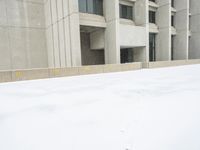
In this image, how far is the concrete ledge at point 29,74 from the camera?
1016 cm

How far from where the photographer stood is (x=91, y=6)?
18531 millimetres

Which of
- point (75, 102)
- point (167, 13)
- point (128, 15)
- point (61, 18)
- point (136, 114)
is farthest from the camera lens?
point (167, 13)

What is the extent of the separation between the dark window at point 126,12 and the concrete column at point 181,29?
412 inches

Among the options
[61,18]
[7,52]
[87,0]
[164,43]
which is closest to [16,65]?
[7,52]

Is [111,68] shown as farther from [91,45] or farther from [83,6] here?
[91,45]

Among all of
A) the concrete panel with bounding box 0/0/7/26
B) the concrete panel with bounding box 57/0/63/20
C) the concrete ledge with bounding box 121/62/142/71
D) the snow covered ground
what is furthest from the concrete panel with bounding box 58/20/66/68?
the snow covered ground

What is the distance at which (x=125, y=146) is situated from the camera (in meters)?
2.50

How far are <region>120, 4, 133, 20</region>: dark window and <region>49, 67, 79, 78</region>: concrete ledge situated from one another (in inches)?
489

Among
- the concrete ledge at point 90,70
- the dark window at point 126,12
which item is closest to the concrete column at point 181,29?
the dark window at point 126,12

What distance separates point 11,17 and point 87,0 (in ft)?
27.3

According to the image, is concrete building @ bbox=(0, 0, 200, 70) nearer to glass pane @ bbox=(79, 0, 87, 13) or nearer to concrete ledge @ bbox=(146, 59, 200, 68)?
glass pane @ bbox=(79, 0, 87, 13)

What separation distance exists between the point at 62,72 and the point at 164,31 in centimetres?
1868

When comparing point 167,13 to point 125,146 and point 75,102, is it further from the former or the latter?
point 125,146

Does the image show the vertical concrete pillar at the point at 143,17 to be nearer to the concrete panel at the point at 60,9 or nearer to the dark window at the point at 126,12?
the dark window at the point at 126,12
